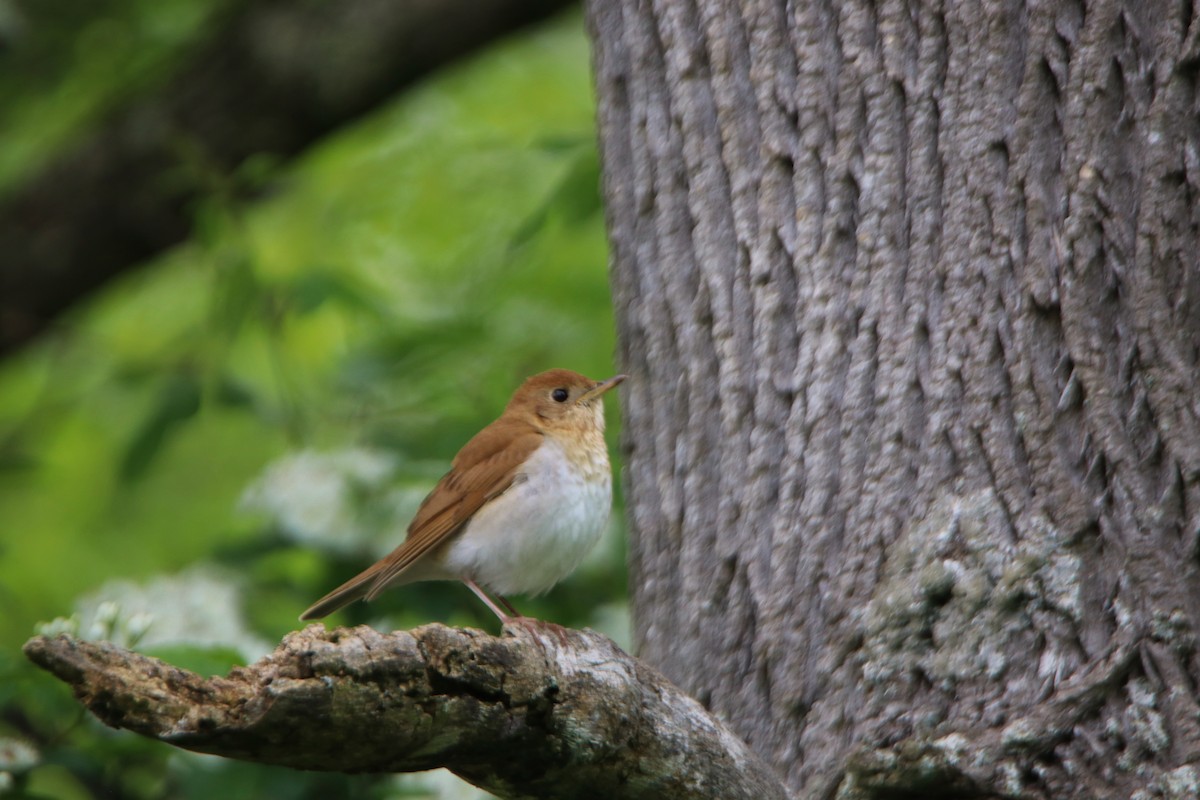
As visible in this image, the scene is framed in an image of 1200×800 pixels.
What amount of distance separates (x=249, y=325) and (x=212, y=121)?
1.11 m

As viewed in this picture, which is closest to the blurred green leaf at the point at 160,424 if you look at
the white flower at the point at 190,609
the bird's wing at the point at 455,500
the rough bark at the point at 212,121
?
the white flower at the point at 190,609

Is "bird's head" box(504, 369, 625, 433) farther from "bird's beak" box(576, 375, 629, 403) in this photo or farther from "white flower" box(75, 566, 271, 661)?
"white flower" box(75, 566, 271, 661)

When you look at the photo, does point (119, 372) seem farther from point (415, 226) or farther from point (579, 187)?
point (579, 187)

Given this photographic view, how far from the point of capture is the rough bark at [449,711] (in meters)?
1.90

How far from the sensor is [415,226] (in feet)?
23.5

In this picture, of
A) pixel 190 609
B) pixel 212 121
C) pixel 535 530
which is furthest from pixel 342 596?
pixel 212 121

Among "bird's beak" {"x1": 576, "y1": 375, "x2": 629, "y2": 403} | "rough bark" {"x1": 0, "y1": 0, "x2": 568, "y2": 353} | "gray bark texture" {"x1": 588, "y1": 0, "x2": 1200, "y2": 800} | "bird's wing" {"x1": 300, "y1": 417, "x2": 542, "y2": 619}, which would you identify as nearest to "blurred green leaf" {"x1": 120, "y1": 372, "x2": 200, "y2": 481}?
"rough bark" {"x1": 0, "y1": 0, "x2": 568, "y2": 353}

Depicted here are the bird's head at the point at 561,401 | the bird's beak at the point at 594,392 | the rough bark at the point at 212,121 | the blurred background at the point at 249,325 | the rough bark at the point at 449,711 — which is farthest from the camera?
the rough bark at the point at 212,121

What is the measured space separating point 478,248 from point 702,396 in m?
3.88

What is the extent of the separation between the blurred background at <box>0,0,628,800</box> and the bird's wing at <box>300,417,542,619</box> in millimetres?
419

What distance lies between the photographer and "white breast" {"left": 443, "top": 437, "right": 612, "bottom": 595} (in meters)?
4.03

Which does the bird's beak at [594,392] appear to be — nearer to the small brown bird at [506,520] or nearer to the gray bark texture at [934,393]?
Answer: the small brown bird at [506,520]

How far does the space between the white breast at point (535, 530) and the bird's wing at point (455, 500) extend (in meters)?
0.05

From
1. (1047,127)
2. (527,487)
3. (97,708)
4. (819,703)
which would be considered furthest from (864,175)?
(97,708)
